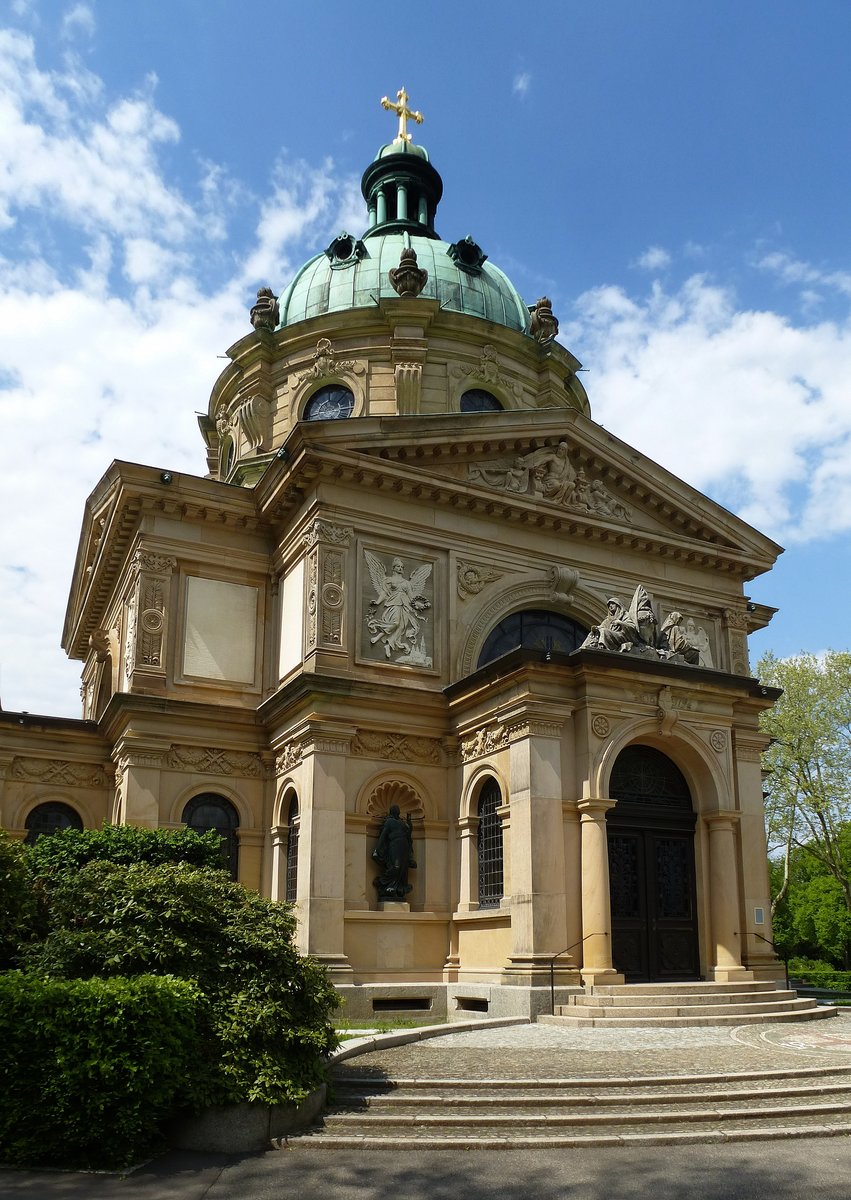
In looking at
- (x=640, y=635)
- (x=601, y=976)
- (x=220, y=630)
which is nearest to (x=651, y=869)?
(x=601, y=976)

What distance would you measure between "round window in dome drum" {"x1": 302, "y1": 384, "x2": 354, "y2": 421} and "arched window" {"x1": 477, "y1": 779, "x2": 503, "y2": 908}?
14801 millimetres

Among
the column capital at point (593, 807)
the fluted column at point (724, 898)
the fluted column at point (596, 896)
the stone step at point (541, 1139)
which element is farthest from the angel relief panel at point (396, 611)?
the stone step at point (541, 1139)

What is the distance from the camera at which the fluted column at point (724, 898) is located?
70.3 ft

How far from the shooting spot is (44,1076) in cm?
1023

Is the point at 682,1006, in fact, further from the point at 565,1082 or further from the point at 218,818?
the point at 218,818

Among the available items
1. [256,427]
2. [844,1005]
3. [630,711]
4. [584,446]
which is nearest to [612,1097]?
[630,711]

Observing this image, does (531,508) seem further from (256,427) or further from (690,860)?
(256,427)

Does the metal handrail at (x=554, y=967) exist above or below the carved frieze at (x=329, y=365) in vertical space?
below

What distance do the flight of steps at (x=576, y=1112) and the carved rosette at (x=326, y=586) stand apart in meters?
11.6

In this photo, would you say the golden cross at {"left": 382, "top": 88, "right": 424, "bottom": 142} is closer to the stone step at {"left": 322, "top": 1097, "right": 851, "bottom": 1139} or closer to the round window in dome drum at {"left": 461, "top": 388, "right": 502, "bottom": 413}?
the round window in dome drum at {"left": 461, "top": 388, "right": 502, "bottom": 413}

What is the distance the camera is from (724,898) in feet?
72.3

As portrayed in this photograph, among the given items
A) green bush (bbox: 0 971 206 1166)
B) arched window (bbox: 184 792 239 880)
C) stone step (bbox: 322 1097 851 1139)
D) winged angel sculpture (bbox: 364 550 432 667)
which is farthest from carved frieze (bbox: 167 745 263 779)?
green bush (bbox: 0 971 206 1166)

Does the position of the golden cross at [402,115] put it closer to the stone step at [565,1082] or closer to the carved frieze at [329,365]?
the carved frieze at [329,365]

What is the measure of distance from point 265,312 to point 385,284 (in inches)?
163
